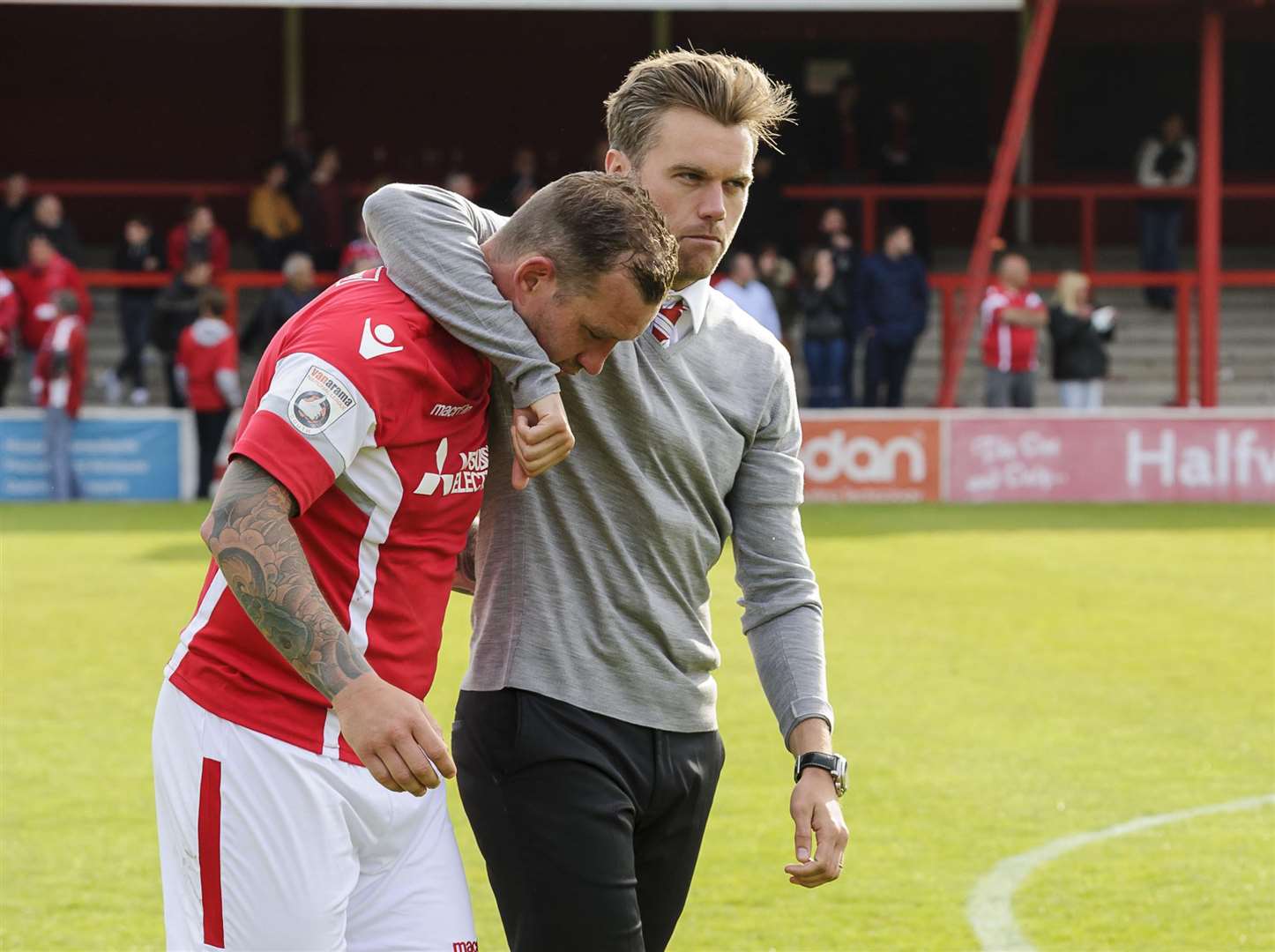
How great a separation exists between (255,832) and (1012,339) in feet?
54.2

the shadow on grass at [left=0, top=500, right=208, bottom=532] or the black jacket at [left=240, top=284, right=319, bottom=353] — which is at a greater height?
the black jacket at [left=240, top=284, right=319, bottom=353]

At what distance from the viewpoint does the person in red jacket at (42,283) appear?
18984 millimetres

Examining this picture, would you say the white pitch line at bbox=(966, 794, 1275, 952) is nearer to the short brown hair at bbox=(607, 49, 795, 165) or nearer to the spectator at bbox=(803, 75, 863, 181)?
the short brown hair at bbox=(607, 49, 795, 165)

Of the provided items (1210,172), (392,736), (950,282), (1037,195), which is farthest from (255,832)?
(1037,195)

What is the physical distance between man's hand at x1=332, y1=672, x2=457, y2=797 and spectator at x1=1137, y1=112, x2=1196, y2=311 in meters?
21.7

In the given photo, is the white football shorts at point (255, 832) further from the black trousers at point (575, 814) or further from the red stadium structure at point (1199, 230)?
the red stadium structure at point (1199, 230)

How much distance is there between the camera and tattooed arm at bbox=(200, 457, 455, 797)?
263 centimetres

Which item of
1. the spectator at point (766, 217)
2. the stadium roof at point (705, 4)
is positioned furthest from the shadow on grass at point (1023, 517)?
the stadium roof at point (705, 4)

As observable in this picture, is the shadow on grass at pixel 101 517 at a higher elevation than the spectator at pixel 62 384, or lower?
lower

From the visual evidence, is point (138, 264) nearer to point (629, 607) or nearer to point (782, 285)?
point (782, 285)

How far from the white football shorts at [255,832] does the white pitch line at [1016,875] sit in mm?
2951

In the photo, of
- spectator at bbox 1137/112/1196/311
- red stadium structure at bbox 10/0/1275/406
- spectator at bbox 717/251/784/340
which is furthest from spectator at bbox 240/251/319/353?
spectator at bbox 1137/112/1196/311

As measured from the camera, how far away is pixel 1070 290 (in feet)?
63.4

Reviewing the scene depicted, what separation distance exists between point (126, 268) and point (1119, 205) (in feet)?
45.1
